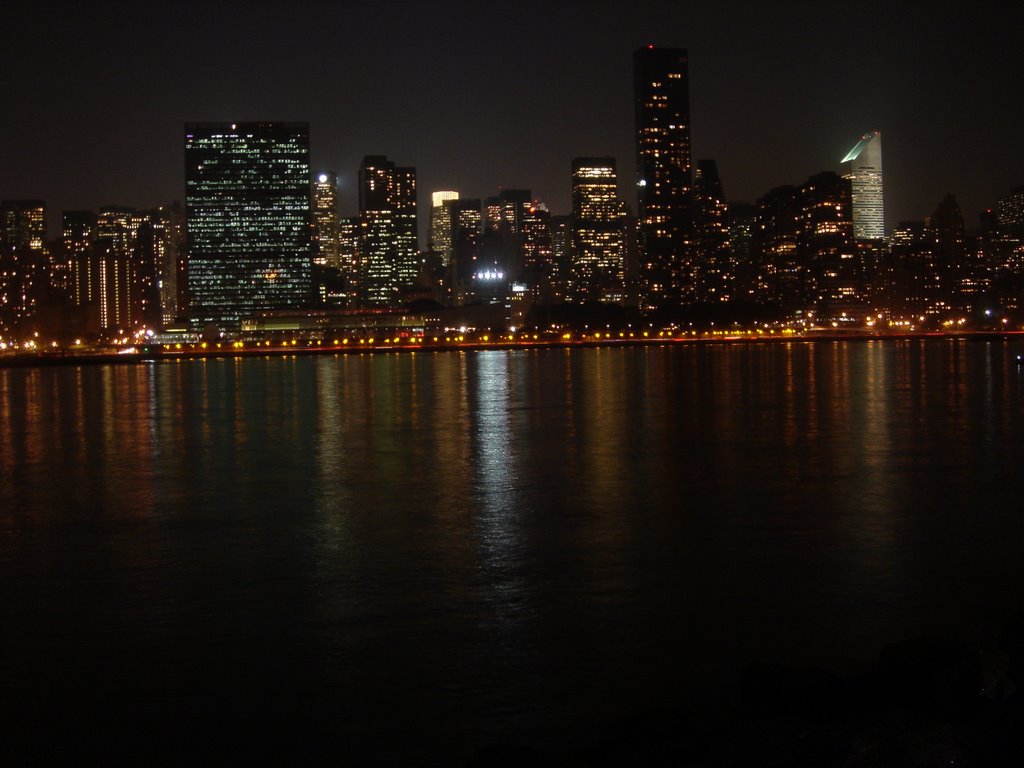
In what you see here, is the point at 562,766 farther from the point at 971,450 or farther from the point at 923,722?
the point at 971,450

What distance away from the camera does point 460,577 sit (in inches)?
468

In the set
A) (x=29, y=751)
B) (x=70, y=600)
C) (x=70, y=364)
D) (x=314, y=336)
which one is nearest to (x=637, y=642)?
(x=29, y=751)

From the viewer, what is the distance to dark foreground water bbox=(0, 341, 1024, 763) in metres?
8.27

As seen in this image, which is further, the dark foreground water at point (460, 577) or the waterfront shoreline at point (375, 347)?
the waterfront shoreline at point (375, 347)

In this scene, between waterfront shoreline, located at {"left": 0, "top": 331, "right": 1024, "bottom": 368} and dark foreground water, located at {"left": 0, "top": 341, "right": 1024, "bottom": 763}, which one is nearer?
dark foreground water, located at {"left": 0, "top": 341, "right": 1024, "bottom": 763}

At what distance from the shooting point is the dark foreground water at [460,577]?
8.27m

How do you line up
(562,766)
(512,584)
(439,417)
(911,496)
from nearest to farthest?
(562,766), (512,584), (911,496), (439,417)

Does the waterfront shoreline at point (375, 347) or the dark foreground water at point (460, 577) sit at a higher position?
the waterfront shoreline at point (375, 347)

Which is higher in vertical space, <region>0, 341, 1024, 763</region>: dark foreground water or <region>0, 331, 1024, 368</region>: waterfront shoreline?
<region>0, 331, 1024, 368</region>: waterfront shoreline

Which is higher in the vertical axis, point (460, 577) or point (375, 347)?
point (375, 347)

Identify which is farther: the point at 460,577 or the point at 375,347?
the point at 375,347

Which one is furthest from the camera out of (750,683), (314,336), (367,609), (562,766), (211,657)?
(314,336)

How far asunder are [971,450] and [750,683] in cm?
1624

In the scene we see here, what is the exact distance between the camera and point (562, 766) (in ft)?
22.1
